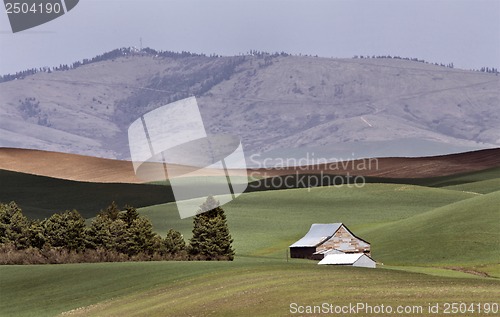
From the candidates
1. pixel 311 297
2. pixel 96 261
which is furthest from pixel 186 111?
pixel 96 261

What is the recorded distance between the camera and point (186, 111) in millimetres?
38406

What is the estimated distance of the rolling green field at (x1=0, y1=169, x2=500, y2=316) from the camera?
45.2 m

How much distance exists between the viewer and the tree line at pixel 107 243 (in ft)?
259

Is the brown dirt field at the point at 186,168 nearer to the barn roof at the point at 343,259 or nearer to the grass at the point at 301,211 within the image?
the grass at the point at 301,211

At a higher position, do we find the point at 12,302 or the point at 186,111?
the point at 186,111

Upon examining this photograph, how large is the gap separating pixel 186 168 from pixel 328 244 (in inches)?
A: 2692

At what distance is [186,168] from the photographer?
162375 mm

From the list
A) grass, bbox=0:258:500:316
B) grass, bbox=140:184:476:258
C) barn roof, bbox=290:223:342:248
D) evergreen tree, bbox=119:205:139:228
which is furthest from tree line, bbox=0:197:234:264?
barn roof, bbox=290:223:342:248

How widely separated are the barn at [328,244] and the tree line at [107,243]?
1416 cm

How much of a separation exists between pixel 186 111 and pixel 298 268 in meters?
21.5

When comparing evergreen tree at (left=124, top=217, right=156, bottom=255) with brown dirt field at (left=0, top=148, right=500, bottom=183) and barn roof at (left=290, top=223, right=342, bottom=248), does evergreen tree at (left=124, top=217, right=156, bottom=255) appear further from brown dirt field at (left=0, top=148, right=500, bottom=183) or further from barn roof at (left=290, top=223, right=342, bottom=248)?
brown dirt field at (left=0, top=148, right=500, bottom=183)

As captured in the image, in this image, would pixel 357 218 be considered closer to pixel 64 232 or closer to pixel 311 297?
pixel 64 232

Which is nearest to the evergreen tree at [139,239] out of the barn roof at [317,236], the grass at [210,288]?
the grass at [210,288]

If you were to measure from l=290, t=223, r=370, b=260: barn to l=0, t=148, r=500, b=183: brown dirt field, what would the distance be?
2070 inches
